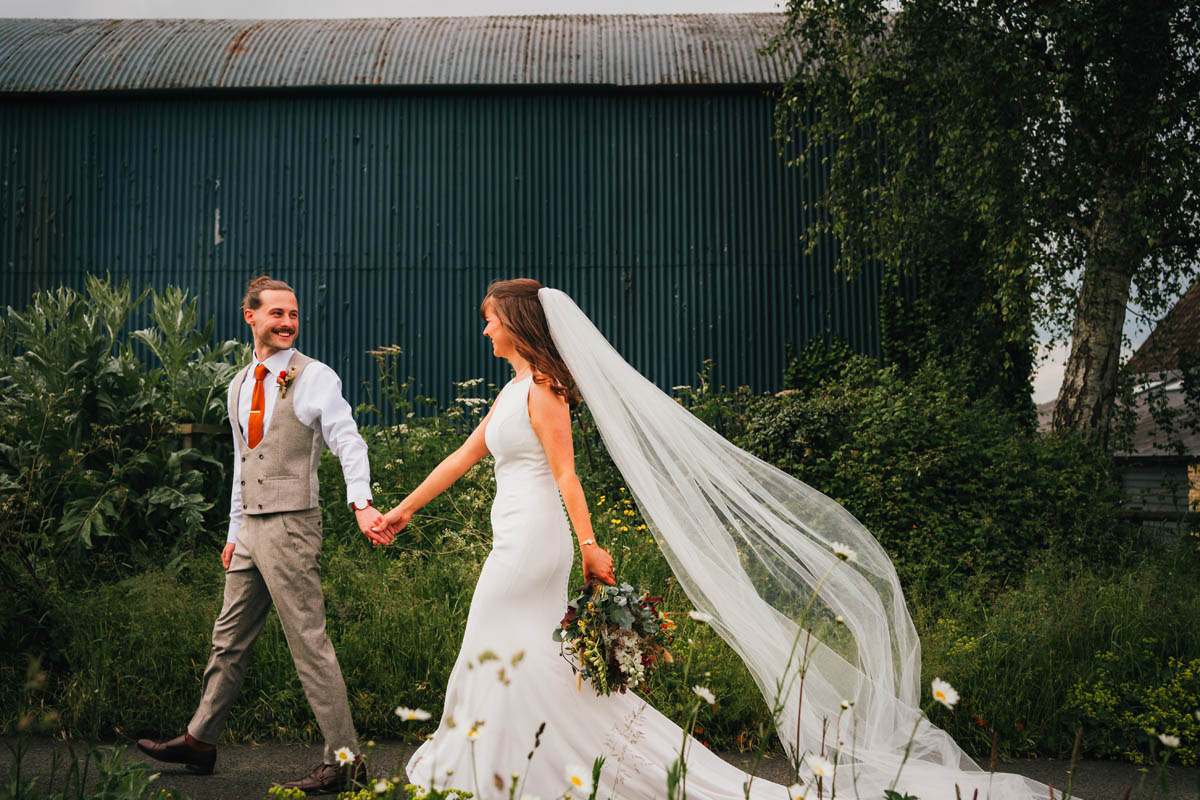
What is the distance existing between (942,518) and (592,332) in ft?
15.7

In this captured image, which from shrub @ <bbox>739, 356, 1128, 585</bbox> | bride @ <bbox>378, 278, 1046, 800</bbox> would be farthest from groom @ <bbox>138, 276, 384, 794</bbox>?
shrub @ <bbox>739, 356, 1128, 585</bbox>

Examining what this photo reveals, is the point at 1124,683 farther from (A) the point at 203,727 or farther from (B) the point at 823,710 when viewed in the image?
(A) the point at 203,727

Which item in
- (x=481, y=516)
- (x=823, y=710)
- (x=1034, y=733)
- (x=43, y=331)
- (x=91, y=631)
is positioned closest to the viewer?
(x=823, y=710)

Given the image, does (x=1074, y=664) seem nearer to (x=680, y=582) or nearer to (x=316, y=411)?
(x=680, y=582)

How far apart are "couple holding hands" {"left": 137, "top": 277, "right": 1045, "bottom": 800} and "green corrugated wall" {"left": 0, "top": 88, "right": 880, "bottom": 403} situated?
956 cm

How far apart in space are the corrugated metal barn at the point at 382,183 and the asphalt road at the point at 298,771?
9.09 meters

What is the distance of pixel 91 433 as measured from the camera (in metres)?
6.66

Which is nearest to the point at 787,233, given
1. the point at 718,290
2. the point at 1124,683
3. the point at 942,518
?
the point at 718,290

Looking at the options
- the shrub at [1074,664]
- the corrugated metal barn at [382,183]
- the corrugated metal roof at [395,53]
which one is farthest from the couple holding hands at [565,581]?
the corrugated metal roof at [395,53]

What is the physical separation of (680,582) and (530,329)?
132cm

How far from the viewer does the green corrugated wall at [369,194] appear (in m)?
13.5

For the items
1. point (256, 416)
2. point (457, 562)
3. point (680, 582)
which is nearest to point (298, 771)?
point (256, 416)

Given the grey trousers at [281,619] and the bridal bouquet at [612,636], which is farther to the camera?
the grey trousers at [281,619]

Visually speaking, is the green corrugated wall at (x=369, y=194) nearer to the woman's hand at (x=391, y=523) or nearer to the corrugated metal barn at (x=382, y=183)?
the corrugated metal barn at (x=382, y=183)
